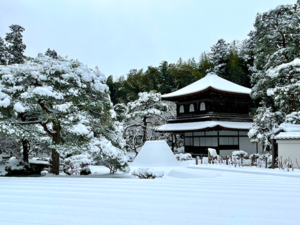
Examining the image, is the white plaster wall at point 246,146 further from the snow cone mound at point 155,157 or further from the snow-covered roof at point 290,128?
the snow-covered roof at point 290,128

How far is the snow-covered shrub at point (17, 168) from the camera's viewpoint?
13.4m

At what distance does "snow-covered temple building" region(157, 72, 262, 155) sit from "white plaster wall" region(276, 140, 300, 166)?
888cm

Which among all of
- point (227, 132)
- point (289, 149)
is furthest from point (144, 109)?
point (289, 149)

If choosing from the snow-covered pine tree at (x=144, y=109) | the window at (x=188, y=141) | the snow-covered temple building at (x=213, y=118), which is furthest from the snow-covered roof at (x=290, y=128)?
the snow-covered pine tree at (x=144, y=109)

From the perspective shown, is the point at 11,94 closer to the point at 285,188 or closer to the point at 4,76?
the point at 4,76

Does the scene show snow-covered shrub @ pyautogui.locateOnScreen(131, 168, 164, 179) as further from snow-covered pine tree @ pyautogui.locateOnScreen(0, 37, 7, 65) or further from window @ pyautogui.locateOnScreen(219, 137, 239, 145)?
snow-covered pine tree @ pyautogui.locateOnScreen(0, 37, 7, 65)

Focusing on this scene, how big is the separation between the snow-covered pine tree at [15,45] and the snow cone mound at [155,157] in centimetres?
1591

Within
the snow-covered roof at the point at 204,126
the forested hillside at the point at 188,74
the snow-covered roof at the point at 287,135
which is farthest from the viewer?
the forested hillside at the point at 188,74

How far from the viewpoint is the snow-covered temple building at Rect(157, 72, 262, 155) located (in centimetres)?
2272

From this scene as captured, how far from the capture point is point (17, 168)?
13.7 m

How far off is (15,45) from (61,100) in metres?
19.4

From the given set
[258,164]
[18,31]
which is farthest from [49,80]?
[18,31]

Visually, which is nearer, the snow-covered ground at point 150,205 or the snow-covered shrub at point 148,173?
the snow-covered ground at point 150,205

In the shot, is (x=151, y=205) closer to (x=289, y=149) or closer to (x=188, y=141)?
(x=289, y=149)
